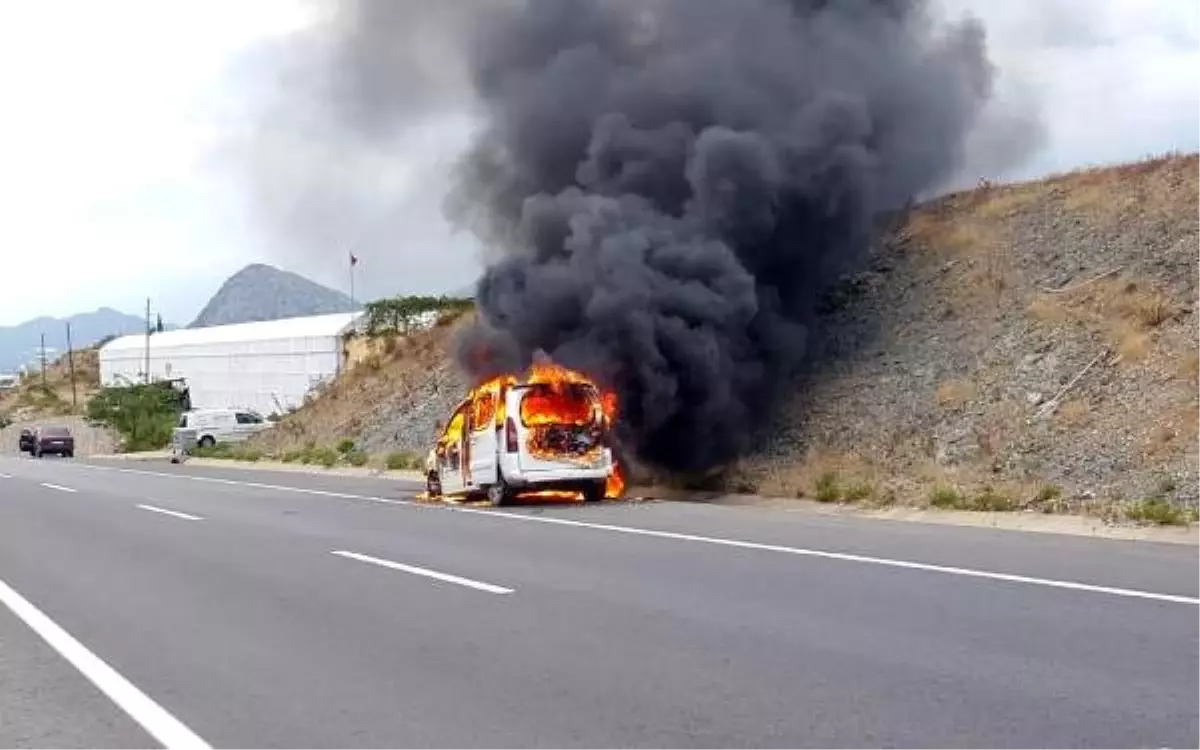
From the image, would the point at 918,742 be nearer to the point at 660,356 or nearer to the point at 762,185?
the point at 660,356

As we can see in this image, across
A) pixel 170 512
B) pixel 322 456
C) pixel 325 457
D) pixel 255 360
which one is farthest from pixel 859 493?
pixel 255 360

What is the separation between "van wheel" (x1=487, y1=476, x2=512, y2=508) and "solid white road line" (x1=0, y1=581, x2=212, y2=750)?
29.7 ft

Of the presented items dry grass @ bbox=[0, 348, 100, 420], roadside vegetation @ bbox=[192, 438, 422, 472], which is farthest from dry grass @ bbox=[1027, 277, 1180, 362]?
dry grass @ bbox=[0, 348, 100, 420]

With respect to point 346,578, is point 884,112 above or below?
above

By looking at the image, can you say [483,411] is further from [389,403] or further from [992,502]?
[389,403]

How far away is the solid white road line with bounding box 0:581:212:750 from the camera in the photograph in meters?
6.51

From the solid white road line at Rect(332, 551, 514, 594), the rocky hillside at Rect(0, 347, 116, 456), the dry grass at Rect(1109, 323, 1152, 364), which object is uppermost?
the rocky hillside at Rect(0, 347, 116, 456)

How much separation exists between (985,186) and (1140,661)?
2308 centimetres

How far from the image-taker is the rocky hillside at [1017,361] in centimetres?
1745

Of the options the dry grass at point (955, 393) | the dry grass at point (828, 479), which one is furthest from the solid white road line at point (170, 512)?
the dry grass at point (955, 393)

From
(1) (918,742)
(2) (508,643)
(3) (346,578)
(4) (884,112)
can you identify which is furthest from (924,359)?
(1) (918,742)

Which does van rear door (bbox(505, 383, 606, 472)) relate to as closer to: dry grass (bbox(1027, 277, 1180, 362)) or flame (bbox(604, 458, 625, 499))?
flame (bbox(604, 458, 625, 499))

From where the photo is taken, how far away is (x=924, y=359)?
76.9ft

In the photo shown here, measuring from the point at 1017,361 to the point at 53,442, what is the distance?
52797 millimetres
